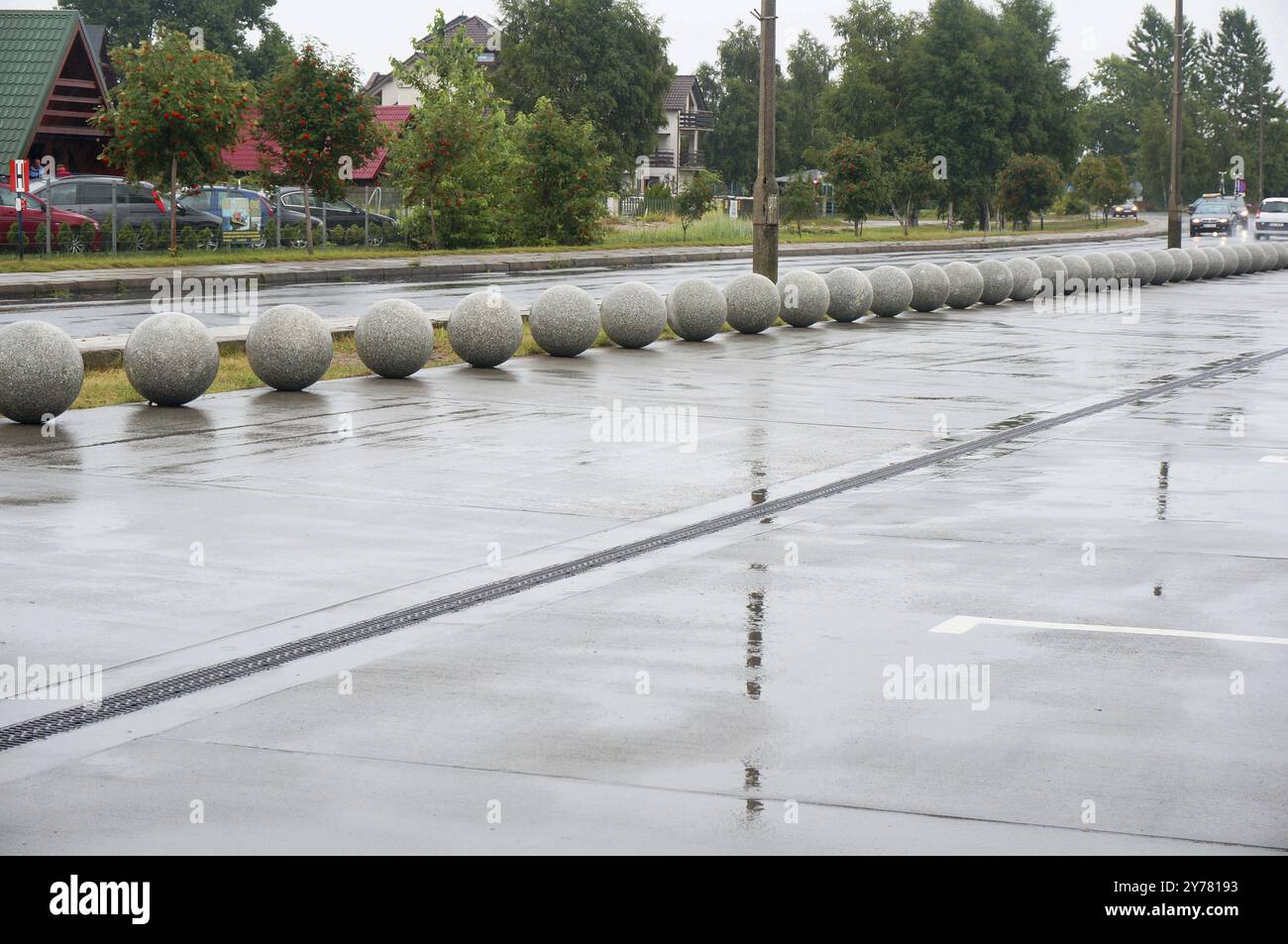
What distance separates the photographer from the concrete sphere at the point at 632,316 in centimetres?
2152

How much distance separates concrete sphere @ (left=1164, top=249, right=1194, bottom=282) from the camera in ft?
134

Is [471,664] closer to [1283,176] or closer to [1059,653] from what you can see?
[1059,653]

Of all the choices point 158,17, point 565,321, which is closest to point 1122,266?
point 565,321

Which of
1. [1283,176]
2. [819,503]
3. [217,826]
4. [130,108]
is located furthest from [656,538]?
[1283,176]

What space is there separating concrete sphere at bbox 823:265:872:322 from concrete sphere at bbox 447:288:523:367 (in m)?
8.05

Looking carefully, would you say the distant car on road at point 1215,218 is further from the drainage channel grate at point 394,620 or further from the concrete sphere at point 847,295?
the drainage channel grate at point 394,620

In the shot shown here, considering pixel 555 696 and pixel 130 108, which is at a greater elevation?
pixel 130 108

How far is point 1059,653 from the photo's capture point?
25.0 ft

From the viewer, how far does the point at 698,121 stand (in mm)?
128125

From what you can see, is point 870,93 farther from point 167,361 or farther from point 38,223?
point 167,361

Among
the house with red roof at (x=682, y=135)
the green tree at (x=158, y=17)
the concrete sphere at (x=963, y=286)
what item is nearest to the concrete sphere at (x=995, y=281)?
the concrete sphere at (x=963, y=286)

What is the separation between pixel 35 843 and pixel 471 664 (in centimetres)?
238

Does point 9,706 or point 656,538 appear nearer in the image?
point 9,706
